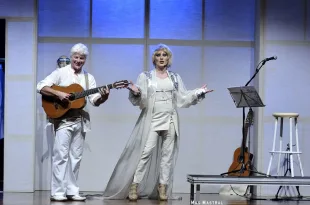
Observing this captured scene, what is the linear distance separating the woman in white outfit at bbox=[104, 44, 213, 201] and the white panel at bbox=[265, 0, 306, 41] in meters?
1.49

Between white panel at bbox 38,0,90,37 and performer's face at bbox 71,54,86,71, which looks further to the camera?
white panel at bbox 38,0,90,37

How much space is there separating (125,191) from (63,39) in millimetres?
2253

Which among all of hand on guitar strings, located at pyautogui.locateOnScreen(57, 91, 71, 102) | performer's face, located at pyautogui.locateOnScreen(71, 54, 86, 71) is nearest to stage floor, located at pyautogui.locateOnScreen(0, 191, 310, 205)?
hand on guitar strings, located at pyautogui.locateOnScreen(57, 91, 71, 102)

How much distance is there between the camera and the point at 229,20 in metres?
8.52

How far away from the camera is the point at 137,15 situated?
27.9 feet

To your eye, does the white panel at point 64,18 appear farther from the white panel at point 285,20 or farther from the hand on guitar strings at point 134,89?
the white panel at point 285,20

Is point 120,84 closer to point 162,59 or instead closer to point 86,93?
point 86,93

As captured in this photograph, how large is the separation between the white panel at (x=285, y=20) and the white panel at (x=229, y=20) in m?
0.46

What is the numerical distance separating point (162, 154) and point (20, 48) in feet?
7.22

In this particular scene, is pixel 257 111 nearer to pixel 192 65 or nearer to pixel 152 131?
pixel 192 65

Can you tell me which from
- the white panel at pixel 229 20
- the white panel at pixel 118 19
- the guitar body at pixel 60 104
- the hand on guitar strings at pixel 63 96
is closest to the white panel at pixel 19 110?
the white panel at pixel 118 19

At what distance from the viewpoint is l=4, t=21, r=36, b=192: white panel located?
804 centimetres

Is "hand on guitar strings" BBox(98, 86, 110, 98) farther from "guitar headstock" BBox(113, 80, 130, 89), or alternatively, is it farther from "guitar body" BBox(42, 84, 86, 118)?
"guitar body" BBox(42, 84, 86, 118)

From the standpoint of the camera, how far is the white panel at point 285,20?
8.05 metres
